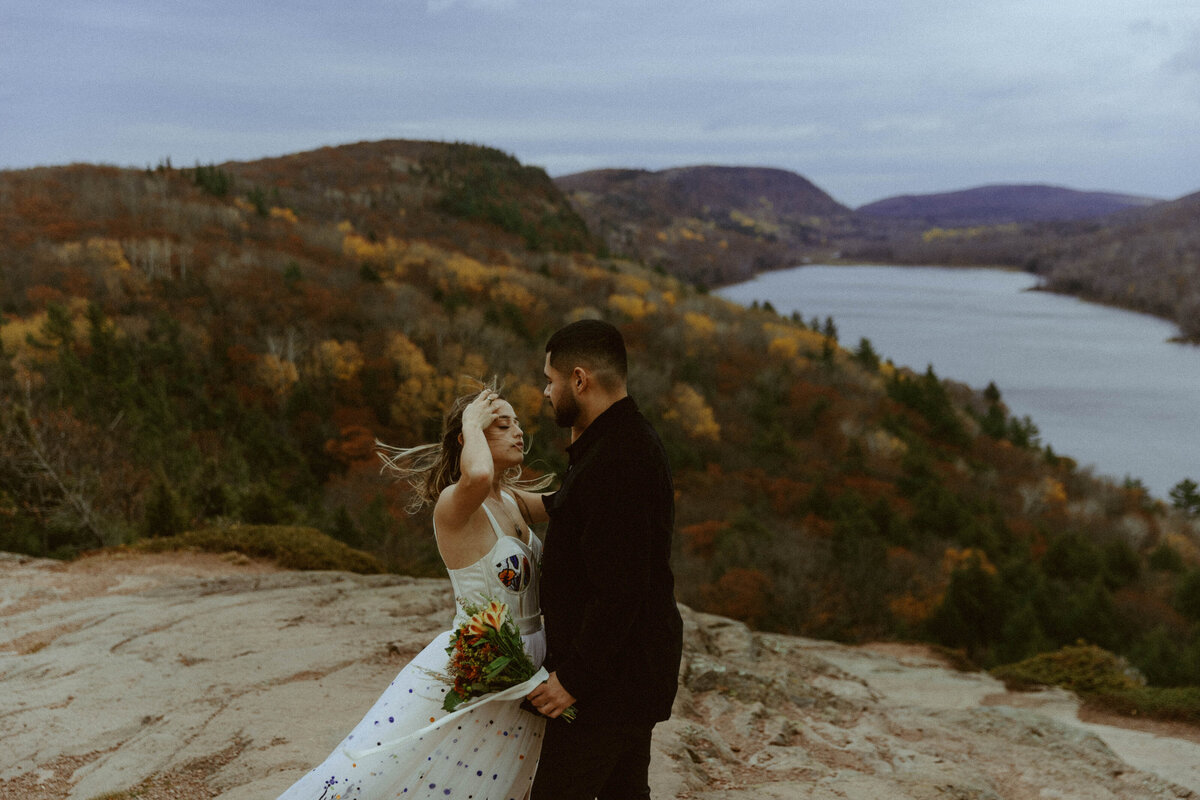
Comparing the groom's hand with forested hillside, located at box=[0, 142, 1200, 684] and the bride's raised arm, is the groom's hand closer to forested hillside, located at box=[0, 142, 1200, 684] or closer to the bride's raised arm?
the bride's raised arm

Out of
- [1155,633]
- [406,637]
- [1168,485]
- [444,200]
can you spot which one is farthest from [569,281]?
[406,637]

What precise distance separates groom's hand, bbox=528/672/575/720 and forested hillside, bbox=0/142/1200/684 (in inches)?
80.4

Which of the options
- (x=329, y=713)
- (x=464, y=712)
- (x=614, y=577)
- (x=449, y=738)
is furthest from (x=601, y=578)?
(x=329, y=713)

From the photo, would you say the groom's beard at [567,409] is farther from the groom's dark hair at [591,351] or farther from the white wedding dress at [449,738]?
the white wedding dress at [449,738]

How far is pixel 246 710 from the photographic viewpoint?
6223 millimetres

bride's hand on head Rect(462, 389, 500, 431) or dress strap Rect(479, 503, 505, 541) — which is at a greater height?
bride's hand on head Rect(462, 389, 500, 431)

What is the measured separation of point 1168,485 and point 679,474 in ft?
172

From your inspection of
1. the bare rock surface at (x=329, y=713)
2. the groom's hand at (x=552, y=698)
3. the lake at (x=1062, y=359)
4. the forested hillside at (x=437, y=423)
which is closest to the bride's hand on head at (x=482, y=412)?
the groom's hand at (x=552, y=698)

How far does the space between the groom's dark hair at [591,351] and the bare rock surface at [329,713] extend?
3571 mm

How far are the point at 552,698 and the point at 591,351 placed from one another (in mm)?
1317

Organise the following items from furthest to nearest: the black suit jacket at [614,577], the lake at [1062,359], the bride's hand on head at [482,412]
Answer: the lake at [1062,359] < the bride's hand on head at [482,412] < the black suit jacket at [614,577]

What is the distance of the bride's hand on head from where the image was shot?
310 cm

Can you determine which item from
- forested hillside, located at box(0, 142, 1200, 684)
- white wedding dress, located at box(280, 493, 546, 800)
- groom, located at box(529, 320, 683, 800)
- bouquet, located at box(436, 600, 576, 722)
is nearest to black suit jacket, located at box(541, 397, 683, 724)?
groom, located at box(529, 320, 683, 800)

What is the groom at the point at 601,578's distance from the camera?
280 centimetres
